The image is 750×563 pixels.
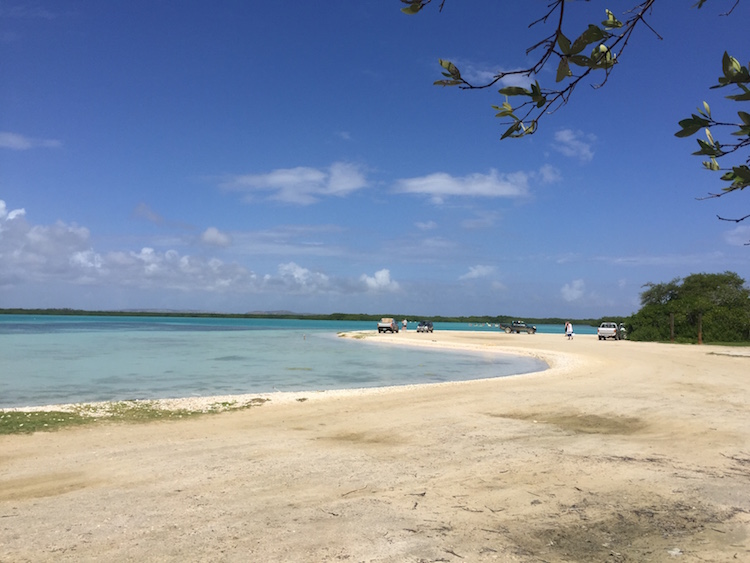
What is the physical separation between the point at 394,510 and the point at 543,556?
Result: 180cm

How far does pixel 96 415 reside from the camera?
12.9 m

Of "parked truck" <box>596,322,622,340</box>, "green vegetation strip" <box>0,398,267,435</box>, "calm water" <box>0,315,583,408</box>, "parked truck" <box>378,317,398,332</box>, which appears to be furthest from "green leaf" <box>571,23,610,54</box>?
"parked truck" <box>378,317,398,332</box>

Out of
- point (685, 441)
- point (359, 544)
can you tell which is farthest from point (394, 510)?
point (685, 441)

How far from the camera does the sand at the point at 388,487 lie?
17.0 ft

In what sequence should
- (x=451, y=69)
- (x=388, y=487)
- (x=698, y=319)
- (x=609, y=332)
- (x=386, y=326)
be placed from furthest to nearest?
(x=386, y=326)
(x=609, y=332)
(x=698, y=319)
(x=388, y=487)
(x=451, y=69)

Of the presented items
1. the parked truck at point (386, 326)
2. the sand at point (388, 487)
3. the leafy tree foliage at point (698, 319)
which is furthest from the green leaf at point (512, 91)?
the parked truck at point (386, 326)

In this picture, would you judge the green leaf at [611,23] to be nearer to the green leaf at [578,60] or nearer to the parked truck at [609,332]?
the green leaf at [578,60]

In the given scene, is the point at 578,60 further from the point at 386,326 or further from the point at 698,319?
the point at 386,326

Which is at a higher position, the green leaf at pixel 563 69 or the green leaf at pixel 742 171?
the green leaf at pixel 563 69

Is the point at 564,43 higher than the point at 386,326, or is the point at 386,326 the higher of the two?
the point at 564,43

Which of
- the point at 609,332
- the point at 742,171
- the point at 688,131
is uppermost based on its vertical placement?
the point at 688,131

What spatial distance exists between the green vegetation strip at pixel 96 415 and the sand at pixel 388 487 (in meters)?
0.68

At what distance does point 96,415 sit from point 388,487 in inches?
362

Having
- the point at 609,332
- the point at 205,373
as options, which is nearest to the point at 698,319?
the point at 609,332
